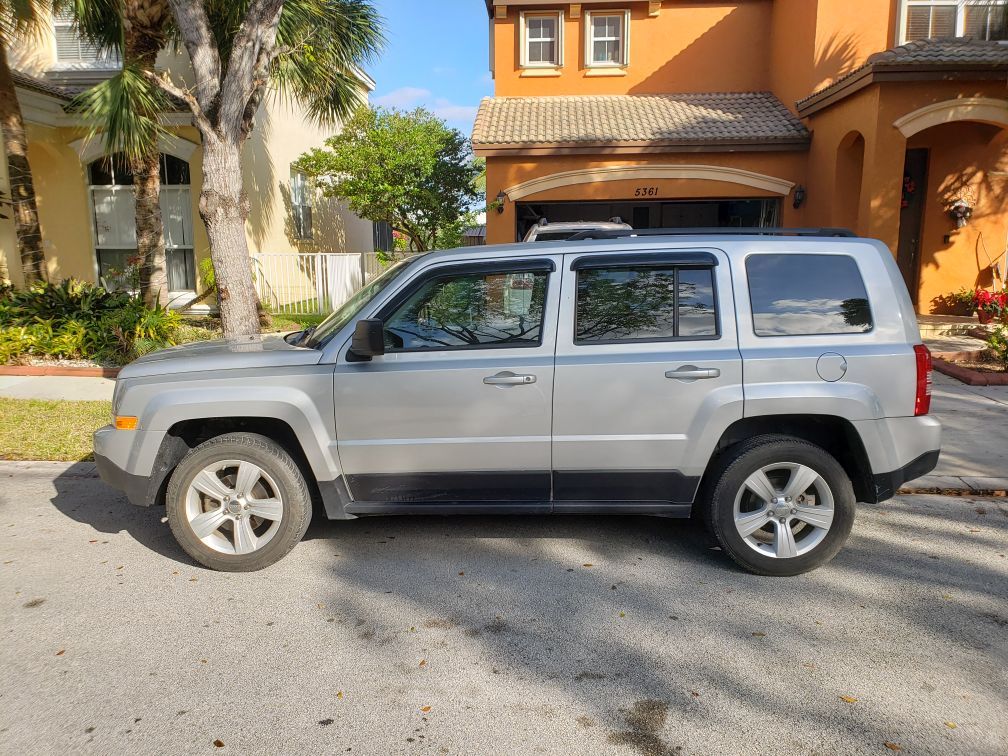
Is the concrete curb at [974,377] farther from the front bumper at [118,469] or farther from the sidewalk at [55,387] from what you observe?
the sidewalk at [55,387]

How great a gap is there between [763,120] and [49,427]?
547 inches

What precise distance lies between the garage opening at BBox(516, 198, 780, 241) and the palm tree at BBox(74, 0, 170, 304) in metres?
7.14

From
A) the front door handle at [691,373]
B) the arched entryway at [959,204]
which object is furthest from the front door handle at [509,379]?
the arched entryway at [959,204]

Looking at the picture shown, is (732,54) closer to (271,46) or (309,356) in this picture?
(271,46)

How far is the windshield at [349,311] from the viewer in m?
4.41

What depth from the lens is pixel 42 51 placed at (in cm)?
1527

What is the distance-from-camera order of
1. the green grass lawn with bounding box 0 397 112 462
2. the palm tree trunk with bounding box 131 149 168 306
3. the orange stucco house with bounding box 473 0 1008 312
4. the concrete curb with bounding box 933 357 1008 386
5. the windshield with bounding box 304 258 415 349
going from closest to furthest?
the windshield with bounding box 304 258 415 349 < the green grass lawn with bounding box 0 397 112 462 < the concrete curb with bounding box 933 357 1008 386 < the palm tree trunk with bounding box 131 149 168 306 < the orange stucco house with bounding box 473 0 1008 312

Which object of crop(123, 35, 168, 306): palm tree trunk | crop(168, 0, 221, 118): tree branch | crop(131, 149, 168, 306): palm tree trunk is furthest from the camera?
crop(131, 149, 168, 306): palm tree trunk

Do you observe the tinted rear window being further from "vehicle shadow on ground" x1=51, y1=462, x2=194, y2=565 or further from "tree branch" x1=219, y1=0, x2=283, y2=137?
"tree branch" x1=219, y1=0, x2=283, y2=137

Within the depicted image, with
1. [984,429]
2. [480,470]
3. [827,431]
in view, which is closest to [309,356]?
[480,470]

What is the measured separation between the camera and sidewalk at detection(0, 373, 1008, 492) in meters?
5.85

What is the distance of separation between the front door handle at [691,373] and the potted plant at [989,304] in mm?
9632

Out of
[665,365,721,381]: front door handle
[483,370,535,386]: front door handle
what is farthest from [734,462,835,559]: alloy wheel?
[483,370,535,386]: front door handle

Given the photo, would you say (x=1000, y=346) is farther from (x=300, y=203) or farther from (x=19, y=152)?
(x=300, y=203)
